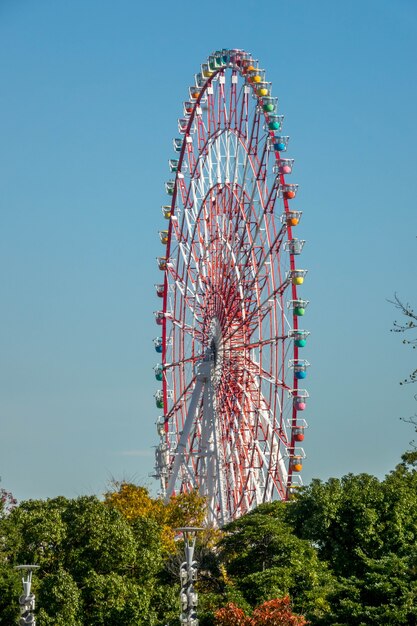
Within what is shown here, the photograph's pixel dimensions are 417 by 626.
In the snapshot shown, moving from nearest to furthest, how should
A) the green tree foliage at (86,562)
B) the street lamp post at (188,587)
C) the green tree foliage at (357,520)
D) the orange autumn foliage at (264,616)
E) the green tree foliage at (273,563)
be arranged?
the street lamp post at (188,587) < the orange autumn foliage at (264,616) < the green tree foliage at (86,562) < the green tree foliage at (273,563) < the green tree foliage at (357,520)

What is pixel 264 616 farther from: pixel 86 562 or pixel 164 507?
pixel 164 507

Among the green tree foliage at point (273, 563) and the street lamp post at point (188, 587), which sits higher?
the green tree foliage at point (273, 563)

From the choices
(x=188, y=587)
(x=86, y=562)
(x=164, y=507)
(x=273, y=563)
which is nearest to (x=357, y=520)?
(x=273, y=563)

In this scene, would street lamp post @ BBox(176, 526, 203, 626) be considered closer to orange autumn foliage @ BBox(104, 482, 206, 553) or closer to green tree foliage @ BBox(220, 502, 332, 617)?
green tree foliage @ BBox(220, 502, 332, 617)

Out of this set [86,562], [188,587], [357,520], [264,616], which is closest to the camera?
[188,587]

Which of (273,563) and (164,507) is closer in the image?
(273,563)

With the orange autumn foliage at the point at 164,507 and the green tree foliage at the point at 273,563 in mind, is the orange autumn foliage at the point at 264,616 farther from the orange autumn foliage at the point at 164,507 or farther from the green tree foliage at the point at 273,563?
the orange autumn foliage at the point at 164,507

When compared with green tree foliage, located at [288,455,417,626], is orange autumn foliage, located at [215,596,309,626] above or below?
below

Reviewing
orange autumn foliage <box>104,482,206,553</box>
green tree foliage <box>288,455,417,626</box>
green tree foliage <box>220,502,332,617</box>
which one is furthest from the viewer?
orange autumn foliage <box>104,482,206,553</box>

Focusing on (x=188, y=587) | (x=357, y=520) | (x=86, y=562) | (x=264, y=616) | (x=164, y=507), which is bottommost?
(x=188, y=587)

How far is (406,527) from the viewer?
185 ft

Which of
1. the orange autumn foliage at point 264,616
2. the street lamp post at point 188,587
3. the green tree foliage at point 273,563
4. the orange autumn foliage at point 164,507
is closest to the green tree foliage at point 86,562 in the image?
the green tree foliage at point 273,563

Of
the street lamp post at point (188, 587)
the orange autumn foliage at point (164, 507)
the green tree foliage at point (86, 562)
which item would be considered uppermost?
the orange autumn foliage at point (164, 507)

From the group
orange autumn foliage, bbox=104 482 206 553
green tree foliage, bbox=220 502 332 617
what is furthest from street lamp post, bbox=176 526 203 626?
orange autumn foliage, bbox=104 482 206 553
